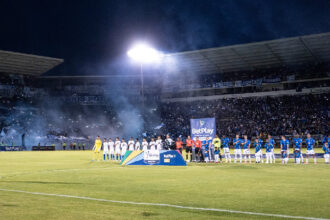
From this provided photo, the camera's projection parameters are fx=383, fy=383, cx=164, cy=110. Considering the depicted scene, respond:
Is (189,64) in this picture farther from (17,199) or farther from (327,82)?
(17,199)

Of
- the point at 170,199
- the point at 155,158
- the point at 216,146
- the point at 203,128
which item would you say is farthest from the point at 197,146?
the point at 170,199

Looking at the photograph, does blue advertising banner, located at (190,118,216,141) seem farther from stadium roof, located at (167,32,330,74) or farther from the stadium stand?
stadium roof, located at (167,32,330,74)

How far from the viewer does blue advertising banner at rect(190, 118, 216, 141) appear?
25.2 metres

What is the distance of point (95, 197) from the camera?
10625 millimetres

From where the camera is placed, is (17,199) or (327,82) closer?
(17,199)

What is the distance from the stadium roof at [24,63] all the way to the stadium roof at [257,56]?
2042 centimetres

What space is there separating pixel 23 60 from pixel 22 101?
9539mm

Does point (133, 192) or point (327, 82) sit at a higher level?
point (327, 82)

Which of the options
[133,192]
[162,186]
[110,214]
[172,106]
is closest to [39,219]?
[110,214]

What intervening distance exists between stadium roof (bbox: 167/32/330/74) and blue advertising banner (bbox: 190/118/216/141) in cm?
2739

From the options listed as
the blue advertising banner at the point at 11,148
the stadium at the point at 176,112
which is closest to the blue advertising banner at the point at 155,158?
the stadium at the point at 176,112

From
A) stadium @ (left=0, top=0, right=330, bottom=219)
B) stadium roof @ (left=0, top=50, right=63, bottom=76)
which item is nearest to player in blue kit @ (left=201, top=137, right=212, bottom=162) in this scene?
stadium @ (left=0, top=0, right=330, bottom=219)

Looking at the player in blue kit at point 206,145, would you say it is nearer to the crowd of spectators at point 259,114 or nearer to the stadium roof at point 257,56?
the crowd of spectators at point 259,114

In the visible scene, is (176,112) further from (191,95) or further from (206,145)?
(206,145)
